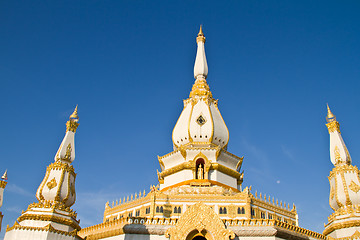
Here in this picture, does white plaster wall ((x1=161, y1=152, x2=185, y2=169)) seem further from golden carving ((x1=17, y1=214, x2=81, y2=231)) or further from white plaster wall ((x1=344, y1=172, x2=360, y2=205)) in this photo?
white plaster wall ((x1=344, y1=172, x2=360, y2=205))

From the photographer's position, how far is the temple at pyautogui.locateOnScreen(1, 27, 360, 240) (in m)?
21.4

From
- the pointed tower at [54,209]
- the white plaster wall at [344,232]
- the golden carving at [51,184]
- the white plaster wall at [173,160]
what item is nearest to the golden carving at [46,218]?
the pointed tower at [54,209]

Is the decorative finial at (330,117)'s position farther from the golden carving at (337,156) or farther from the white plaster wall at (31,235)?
the white plaster wall at (31,235)

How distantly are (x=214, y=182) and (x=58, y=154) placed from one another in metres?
13.9

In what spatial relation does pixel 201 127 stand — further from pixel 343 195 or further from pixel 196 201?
pixel 343 195

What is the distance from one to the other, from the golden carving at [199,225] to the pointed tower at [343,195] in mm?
8455

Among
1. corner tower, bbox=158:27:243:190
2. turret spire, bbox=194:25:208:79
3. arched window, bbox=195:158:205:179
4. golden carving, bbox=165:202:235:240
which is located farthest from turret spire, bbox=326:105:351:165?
turret spire, bbox=194:25:208:79

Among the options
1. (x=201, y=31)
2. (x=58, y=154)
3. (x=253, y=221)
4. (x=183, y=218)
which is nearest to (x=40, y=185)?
(x=58, y=154)

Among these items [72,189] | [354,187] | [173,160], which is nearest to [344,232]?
[354,187]

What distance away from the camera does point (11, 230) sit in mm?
21844

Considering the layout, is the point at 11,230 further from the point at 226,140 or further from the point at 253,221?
the point at 226,140

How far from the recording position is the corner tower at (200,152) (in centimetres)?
3331

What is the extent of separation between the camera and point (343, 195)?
82.2 ft

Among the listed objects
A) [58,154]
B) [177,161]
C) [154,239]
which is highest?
[177,161]
